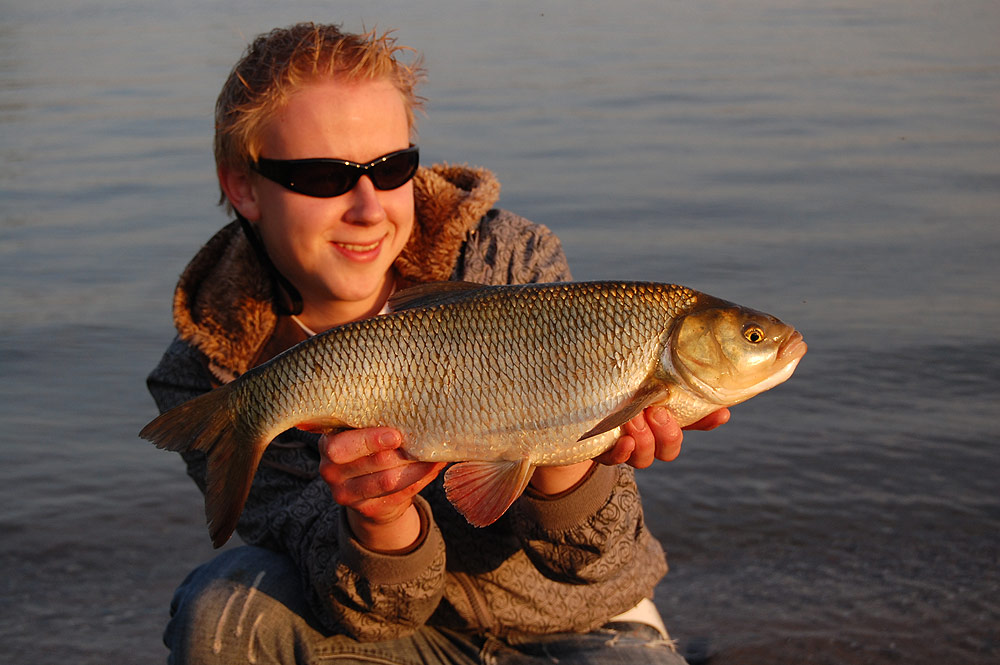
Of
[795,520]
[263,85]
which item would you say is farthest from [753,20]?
[263,85]

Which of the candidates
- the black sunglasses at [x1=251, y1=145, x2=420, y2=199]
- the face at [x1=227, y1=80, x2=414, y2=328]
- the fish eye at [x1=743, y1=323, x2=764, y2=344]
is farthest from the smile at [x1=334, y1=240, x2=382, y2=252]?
the fish eye at [x1=743, y1=323, x2=764, y2=344]

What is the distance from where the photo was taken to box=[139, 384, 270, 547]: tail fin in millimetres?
2838

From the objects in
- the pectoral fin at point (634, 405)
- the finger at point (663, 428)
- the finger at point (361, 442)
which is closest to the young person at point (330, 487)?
the finger at point (361, 442)

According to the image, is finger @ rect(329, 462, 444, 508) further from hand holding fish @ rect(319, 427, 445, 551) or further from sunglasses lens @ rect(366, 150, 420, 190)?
sunglasses lens @ rect(366, 150, 420, 190)

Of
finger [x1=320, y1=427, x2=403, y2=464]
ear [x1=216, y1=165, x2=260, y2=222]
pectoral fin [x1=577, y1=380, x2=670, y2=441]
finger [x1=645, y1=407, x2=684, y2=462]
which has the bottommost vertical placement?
finger [x1=320, y1=427, x2=403, y2=464]

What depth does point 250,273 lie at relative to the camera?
385 centimetres

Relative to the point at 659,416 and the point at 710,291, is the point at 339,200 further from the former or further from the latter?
the point at 710,291

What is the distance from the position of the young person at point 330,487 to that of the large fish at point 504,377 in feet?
1.34

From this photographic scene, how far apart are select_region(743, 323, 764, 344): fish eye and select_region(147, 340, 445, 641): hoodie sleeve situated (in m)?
1.22

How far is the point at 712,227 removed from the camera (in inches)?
345

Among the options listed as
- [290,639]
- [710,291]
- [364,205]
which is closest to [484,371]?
[364,205]

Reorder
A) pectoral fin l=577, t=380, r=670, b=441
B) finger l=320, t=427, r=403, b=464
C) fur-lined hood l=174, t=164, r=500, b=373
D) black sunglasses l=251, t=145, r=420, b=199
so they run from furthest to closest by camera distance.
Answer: fur-lined hood l=174, t=164, r=500, b=373 → black sunglasses l=251, t=145, r=420, b=199 → finger l=320, t=427, r=403, b=464 → pectoral fin l=577, t=380, r=670, b=441

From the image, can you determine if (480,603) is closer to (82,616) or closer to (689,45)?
(82,616)

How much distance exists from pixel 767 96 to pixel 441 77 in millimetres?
4474
